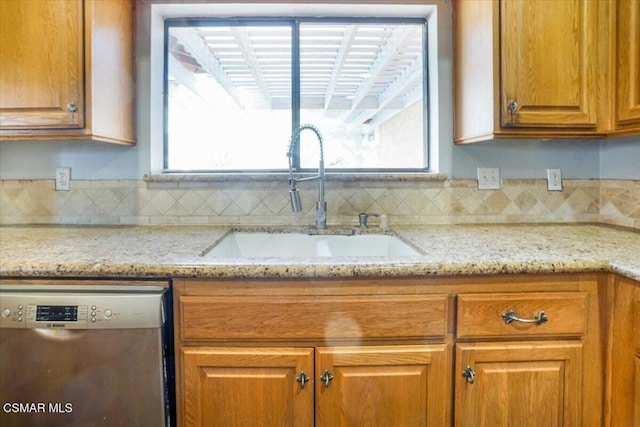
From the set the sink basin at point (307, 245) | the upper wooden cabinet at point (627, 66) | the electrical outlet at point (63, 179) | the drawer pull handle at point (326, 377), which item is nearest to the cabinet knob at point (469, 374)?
the drawer pull handle at point (326, 377)

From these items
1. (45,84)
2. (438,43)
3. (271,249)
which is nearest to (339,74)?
(438,43)

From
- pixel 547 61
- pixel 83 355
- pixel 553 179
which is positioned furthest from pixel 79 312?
pixel 553 179

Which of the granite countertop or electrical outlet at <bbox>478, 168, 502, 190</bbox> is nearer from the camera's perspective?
the granite countertop

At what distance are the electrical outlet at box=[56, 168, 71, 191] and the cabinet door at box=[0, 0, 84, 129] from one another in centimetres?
37

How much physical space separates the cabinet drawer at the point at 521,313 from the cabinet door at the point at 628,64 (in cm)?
79

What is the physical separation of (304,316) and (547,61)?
1330mm

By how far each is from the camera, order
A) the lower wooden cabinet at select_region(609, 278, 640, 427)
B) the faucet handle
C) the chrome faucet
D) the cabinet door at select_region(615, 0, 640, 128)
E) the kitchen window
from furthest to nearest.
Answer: the kitchen window → the faucet handle → the chrome faucet → the cabinet door at select_region(615, 0, 640, 128) → the lower wooden cabinet at select_region(609, 278, 640, 427)

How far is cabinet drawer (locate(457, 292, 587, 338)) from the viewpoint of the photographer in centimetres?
109

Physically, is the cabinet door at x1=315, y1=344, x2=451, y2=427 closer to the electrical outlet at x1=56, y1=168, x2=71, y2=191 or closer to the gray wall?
the gray wall

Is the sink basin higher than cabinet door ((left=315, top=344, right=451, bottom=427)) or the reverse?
higher

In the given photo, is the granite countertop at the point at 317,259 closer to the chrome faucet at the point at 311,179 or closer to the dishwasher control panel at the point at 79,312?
the dishwasher control panel at the point at 79,312

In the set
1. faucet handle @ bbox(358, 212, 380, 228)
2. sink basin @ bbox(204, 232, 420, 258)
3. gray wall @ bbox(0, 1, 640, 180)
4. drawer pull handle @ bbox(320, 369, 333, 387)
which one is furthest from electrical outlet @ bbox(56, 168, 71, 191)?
drawer pull handle @ bbox(320, 369, 333, 387)

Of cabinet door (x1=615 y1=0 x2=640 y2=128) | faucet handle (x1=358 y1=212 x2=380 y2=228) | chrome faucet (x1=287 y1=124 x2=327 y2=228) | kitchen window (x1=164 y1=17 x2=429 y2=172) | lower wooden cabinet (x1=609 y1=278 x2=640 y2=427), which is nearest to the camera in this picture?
lower wooden cabinet (x1=609 y1=278 x2=640 y2=427)

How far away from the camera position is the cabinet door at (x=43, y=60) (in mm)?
1428
